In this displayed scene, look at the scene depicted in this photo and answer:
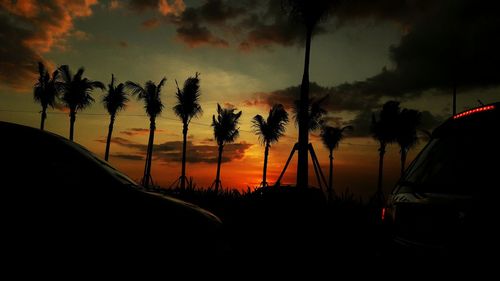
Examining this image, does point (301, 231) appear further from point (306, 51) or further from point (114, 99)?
point (114, 99)

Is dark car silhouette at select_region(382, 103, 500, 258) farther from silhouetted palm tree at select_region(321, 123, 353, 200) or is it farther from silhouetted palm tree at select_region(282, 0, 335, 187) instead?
silhouetted palm tree at select_region(321, 123, 353, 200)

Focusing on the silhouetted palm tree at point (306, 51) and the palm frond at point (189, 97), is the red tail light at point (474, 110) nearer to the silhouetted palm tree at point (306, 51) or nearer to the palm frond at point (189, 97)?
the silhouetted palm tree at point (306, 51)

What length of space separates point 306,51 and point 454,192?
1758 centimetres

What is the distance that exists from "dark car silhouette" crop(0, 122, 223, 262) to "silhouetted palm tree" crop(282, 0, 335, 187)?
51.1ft

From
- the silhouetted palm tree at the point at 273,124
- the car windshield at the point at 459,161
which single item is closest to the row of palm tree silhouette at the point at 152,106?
the silhouetted palm tree at the point at 273,124

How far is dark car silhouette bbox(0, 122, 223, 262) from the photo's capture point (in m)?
2.71

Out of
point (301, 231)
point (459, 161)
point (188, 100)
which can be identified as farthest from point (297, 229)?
point (188, 100)

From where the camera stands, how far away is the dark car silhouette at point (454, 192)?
8.03 feet

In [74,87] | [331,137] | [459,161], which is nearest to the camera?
[459,161]

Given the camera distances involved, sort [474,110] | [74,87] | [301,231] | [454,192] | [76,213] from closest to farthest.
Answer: [454,192], [76,213], [474,110], [301,231], [74,87]

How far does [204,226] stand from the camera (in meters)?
3.25

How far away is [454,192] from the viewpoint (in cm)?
270

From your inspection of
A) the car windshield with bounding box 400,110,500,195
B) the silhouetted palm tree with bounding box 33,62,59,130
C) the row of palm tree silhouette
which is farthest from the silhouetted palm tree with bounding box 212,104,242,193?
the car windshield with bounding box 400,110,500,195

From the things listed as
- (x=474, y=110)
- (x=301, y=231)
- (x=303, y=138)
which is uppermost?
(x=303, y=138)
